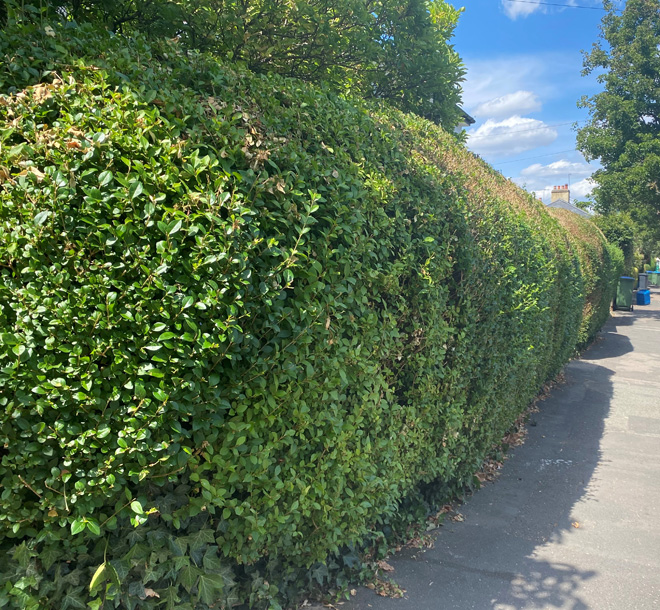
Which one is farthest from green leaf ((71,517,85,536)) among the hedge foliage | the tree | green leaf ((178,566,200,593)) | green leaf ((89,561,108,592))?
the tree

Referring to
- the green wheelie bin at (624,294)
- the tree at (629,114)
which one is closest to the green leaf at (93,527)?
the green wheelie bin at (624,294)

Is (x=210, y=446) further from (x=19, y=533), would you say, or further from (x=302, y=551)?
(x=302, y=551)

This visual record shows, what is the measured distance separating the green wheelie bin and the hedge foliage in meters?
23.2

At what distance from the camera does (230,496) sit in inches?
102

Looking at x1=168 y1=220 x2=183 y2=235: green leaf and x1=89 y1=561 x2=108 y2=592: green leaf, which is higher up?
x1=168 y1=220 x2=183 y2=235: green leaf

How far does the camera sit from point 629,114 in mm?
25469

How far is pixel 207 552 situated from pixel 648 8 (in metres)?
32.9

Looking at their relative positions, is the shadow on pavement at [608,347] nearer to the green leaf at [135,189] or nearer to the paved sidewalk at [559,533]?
the paved sidewalk at [559,533]

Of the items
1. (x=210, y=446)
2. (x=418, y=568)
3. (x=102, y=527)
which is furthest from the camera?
(x=418, y=568)

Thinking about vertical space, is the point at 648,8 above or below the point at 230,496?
above

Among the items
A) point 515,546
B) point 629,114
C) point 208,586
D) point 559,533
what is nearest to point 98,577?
point 208,586

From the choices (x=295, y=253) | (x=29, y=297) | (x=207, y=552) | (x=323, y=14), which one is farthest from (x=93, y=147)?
(x=323, y=14)

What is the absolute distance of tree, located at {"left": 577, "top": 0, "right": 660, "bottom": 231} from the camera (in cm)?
2514

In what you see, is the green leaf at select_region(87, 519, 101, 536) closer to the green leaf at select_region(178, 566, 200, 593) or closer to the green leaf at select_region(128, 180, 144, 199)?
the green leaf at select_region(178, 566, 200, 593)
